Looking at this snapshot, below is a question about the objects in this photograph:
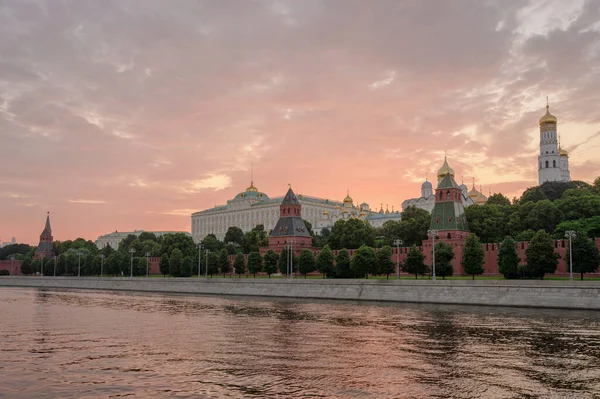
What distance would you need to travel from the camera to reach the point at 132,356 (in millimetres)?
21594

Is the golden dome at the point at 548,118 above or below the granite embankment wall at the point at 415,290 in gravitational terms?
above

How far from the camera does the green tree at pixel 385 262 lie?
64875 mm

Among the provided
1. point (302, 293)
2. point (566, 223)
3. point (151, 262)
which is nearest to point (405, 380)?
point (302, 293)

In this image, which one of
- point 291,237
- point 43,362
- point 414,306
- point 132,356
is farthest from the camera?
point 291,237

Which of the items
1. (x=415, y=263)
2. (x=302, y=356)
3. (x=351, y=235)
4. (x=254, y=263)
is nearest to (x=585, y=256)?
(x=415, y=263)

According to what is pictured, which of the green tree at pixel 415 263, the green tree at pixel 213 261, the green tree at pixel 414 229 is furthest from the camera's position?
the green tree at pixel 213 261

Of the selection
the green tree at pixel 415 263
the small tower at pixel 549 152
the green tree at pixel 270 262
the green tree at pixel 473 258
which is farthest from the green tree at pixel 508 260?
the small tower at pixel 549 152

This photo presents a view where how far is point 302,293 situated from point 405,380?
4123 centimetres

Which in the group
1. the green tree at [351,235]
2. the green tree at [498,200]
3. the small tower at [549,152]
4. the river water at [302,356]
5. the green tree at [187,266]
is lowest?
the river water at [302,356]

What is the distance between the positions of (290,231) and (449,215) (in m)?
24.8

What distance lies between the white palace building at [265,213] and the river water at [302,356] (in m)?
122

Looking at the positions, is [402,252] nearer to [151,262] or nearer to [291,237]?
[291,237]

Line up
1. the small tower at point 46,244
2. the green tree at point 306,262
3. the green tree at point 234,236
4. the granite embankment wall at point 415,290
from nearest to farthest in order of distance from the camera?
the granite embankment wall at point 415,290
the green tree at point 306,262
the green tree at point 234,236
the small tower at point 46,244

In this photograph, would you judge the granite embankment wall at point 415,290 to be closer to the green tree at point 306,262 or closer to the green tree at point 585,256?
the green tree at point 585,256
